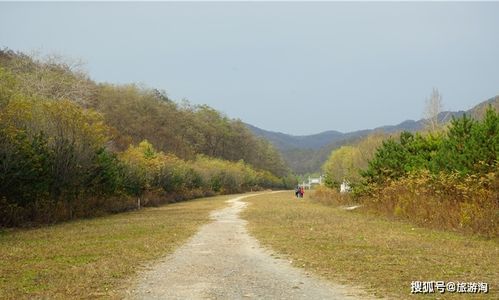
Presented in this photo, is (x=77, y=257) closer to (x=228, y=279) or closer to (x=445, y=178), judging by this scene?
(x=228, y=279)

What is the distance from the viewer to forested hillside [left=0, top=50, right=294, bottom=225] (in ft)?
79.3

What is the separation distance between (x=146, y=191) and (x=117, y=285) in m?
40.5

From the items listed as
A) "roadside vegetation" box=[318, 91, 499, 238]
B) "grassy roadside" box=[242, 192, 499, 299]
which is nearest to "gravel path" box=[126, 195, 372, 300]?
"grassy roadside" box=[242, 192, 499, 299]

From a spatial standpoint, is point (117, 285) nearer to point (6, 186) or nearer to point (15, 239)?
point (15, 239)

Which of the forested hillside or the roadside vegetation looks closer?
the roadside vegetation

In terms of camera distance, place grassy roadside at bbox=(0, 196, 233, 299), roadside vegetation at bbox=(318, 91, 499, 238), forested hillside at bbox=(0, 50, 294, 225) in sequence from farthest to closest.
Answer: forested hillside at bbox=(0, 50, 294, 225), roadside vegetation at bbox=(318, 91, 499, 238), grassy roadside at bbox=(0, 196, 233, 299)

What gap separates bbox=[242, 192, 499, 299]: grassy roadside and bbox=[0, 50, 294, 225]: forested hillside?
1140 centimetres

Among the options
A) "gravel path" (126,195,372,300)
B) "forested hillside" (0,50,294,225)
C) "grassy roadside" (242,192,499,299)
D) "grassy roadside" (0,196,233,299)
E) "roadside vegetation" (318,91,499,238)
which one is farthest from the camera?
"forested hillside" (0,50,294,225)

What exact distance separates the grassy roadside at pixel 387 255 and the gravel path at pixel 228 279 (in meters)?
0.65

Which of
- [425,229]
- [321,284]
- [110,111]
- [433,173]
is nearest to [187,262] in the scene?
[321,284]

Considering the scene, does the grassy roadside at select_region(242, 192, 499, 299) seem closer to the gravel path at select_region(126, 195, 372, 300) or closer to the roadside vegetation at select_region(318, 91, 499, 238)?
the gravel path at select_region(126, 195, 372, 300)

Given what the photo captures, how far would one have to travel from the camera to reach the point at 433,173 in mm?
24859

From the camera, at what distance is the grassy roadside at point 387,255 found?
1023 centimetres

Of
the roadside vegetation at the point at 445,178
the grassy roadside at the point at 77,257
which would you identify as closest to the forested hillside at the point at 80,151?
the grassy roadside at the point at 77,257
